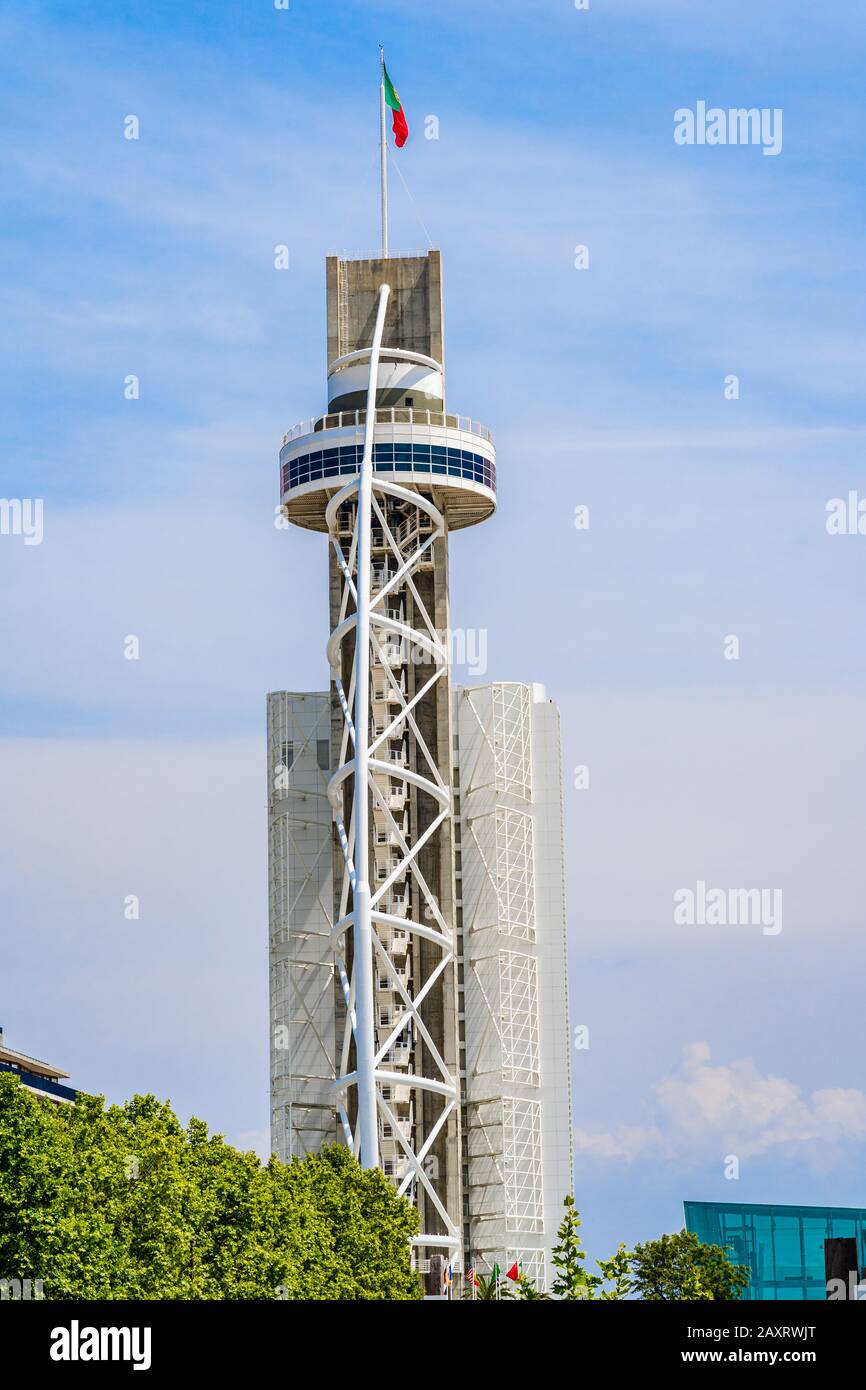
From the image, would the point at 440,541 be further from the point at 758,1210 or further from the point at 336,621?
the point at 758,1210

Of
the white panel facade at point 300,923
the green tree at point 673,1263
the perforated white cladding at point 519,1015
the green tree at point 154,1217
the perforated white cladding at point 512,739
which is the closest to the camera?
the green tree at point 154,1217

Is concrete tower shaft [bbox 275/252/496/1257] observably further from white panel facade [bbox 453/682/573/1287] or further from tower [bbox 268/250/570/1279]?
white panel facade [bbox 453/682/573/1287]

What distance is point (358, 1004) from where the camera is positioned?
114375mm

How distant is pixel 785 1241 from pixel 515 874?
96.7 feet

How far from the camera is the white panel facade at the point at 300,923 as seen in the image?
13288 cm

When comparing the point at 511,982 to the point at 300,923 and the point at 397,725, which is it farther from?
the point at 397,725

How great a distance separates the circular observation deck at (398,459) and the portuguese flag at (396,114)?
16.7 m

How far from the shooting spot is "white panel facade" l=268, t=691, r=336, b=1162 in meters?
133

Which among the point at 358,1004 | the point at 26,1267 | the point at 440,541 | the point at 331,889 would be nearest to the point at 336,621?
the point at 440,541

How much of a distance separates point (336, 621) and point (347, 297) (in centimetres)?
2397

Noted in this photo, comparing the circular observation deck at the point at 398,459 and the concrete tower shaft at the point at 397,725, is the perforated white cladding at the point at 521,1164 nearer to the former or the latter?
the concrete tower shaft at the point at 397,725

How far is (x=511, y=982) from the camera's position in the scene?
13612cm

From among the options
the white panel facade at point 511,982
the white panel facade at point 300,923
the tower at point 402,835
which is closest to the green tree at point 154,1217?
the tower at point 402,835

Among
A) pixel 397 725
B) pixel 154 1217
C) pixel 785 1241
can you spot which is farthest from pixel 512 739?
pixel 154 1217
